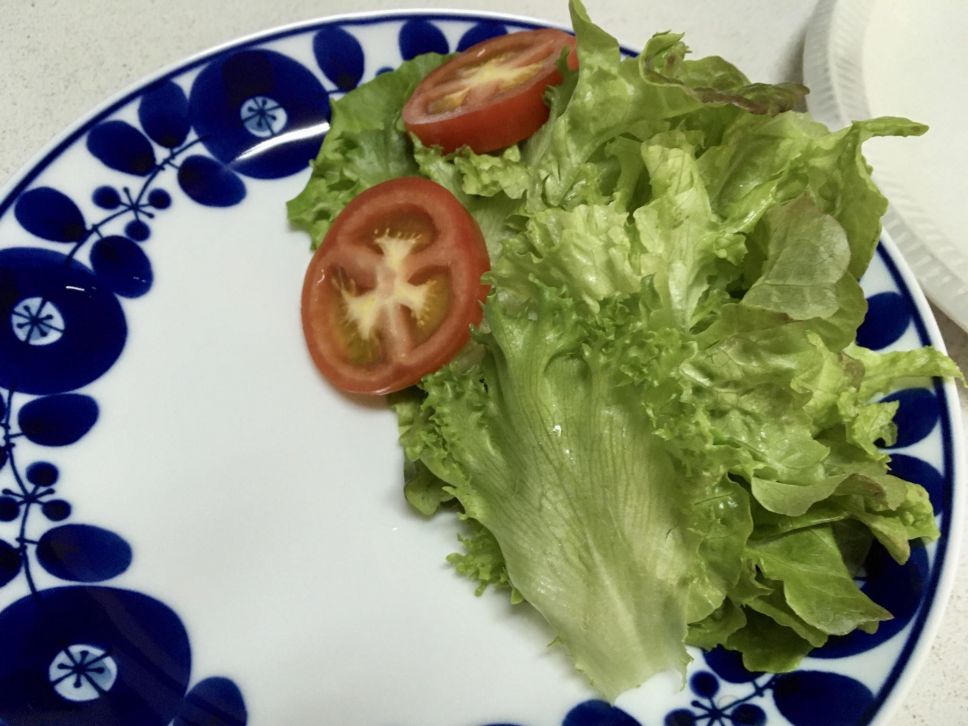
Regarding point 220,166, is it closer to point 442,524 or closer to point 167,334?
point 167,334

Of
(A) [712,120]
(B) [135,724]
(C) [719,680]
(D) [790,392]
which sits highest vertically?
(A) [712,120]

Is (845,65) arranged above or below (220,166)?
below

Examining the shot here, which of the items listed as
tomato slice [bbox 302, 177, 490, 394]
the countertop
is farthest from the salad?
the countertop

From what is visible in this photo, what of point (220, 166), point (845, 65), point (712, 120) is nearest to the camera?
point (712, 120)

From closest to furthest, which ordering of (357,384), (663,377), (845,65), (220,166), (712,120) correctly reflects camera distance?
(663,377)
(712,120)
(357,384)
(220,166)
(845,65)

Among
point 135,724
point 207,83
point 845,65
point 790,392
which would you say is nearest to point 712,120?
point 790,392

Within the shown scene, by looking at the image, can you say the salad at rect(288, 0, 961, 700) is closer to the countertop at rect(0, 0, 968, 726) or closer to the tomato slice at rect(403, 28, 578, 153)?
the tomato slice at rect(403, 28, 578, 153)

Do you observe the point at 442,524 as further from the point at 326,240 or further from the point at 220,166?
the point at 220,166

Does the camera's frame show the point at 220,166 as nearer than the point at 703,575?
No
